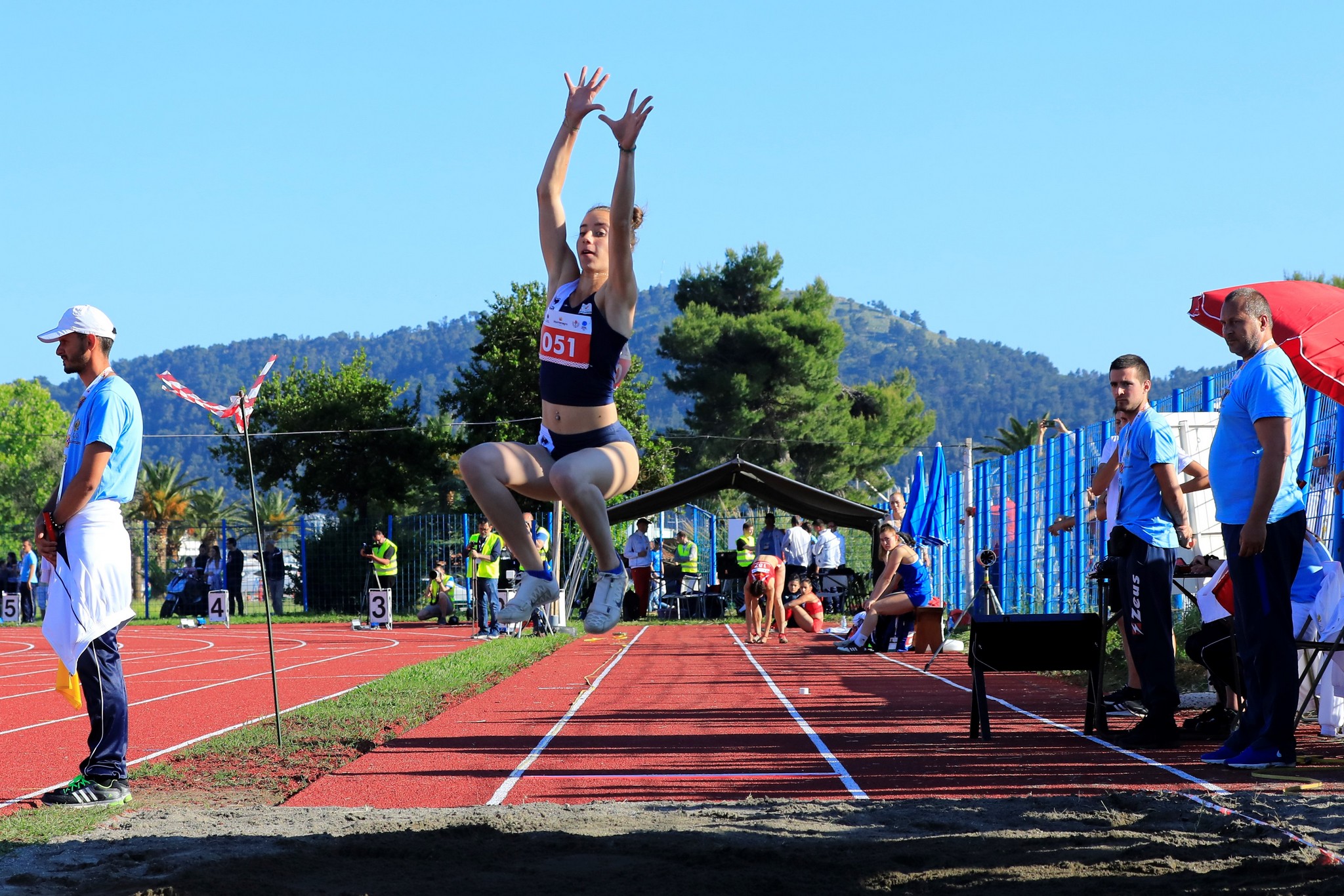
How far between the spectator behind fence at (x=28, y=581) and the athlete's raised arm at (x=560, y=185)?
27.7m

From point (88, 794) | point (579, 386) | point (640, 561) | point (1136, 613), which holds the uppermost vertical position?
point (579, 386)

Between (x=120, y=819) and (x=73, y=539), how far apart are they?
1347mm

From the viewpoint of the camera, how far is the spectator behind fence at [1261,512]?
6238 millimetres

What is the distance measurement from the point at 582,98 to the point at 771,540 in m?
18.0

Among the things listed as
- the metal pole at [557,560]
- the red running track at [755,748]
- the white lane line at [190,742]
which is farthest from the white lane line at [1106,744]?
the white lane line at [190,742]

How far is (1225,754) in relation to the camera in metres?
6.64

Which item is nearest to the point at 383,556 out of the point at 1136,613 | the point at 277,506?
the point at 1136,613

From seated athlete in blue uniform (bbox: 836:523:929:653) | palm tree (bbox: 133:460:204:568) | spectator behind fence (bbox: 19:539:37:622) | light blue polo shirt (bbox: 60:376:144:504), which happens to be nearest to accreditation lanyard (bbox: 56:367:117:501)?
light blue polo shirt (bbox: 60:376:144:504)

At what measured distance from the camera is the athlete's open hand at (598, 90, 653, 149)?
450cm

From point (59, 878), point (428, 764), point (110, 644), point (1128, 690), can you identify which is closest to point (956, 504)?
point (1128, 690)

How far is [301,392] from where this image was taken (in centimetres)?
4012

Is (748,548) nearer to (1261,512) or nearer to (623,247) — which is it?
(1261,512)

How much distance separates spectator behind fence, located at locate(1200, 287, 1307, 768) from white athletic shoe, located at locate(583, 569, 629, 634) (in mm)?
3159

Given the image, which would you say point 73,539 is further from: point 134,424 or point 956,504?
point 956,504
